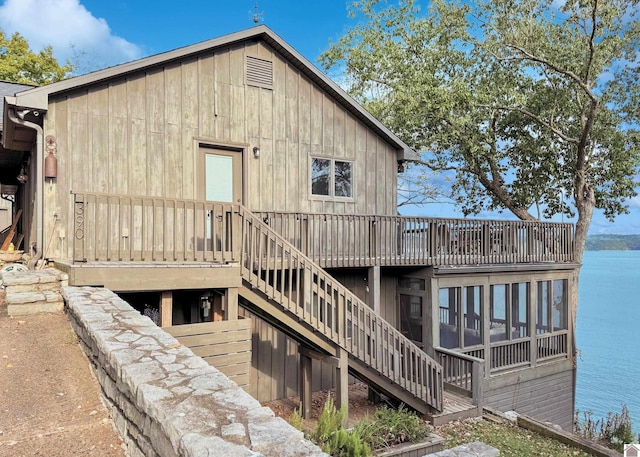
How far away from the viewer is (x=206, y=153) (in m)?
8.80

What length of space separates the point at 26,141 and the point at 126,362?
308 inches

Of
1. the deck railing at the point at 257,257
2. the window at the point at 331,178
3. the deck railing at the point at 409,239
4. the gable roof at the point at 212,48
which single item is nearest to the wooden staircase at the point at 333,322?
the deck railing at the point at 257,257

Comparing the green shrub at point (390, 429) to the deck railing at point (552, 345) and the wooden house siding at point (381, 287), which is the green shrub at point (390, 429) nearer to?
the wooden house siding at point (381, 287)

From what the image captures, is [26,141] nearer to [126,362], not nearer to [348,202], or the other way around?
[348,202]

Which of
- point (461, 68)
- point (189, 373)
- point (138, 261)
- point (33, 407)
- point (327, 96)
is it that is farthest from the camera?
point (461, 68)

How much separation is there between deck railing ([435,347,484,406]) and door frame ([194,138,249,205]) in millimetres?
5278

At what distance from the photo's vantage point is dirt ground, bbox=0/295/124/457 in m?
2.93

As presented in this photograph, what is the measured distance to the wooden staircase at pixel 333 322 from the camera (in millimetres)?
6594

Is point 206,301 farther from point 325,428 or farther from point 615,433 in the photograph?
point 615,433

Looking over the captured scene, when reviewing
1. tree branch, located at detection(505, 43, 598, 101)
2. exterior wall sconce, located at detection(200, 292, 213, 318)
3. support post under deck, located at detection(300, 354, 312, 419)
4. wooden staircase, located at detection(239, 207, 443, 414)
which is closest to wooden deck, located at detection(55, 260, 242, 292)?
wooden staircase, located at detection(239, 207, 443, 414)

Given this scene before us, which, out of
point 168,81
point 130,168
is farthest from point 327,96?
point 130,168

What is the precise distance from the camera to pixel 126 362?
299 centimetres

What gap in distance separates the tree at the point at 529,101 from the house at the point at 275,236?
5393 millimetres

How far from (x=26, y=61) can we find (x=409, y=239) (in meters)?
22.7
